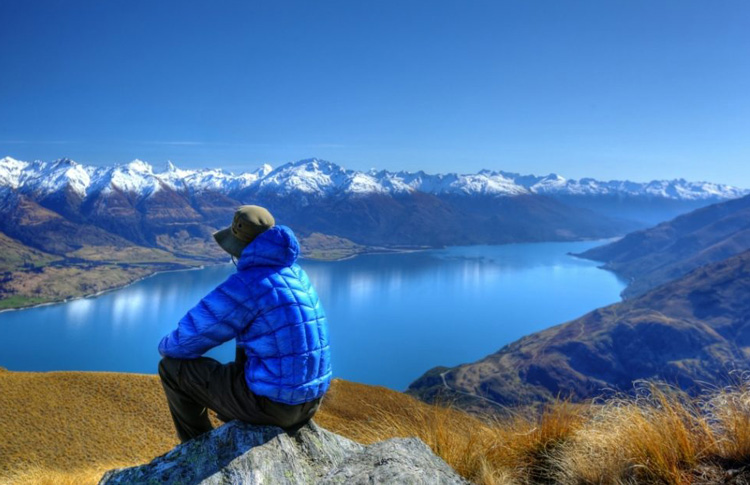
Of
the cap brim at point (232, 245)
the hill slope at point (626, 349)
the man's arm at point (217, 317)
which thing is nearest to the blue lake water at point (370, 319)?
the hill slope at point (626, 349)

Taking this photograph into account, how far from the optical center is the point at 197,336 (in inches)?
125

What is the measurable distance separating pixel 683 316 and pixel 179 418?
154 metres

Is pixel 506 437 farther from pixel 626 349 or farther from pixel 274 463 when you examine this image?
pixel 626 349

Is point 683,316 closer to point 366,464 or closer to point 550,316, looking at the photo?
point 550,316

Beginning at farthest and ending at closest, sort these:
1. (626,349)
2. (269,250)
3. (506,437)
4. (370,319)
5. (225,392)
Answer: (370,319), (626,349), (506,437), (225,392), (269,250)

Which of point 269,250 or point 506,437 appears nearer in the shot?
point 269,250

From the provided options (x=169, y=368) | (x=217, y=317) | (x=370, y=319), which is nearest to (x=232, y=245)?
(x=217, y=317)

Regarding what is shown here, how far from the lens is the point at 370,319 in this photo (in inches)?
4660

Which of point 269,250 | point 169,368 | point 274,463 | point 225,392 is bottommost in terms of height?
point 274,463

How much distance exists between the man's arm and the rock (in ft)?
2.38

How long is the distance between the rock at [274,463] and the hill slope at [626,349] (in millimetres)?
76304

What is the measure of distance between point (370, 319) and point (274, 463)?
382ft

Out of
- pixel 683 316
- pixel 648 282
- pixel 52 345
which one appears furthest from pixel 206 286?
pixel 648 282

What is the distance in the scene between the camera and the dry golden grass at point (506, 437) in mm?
3270
